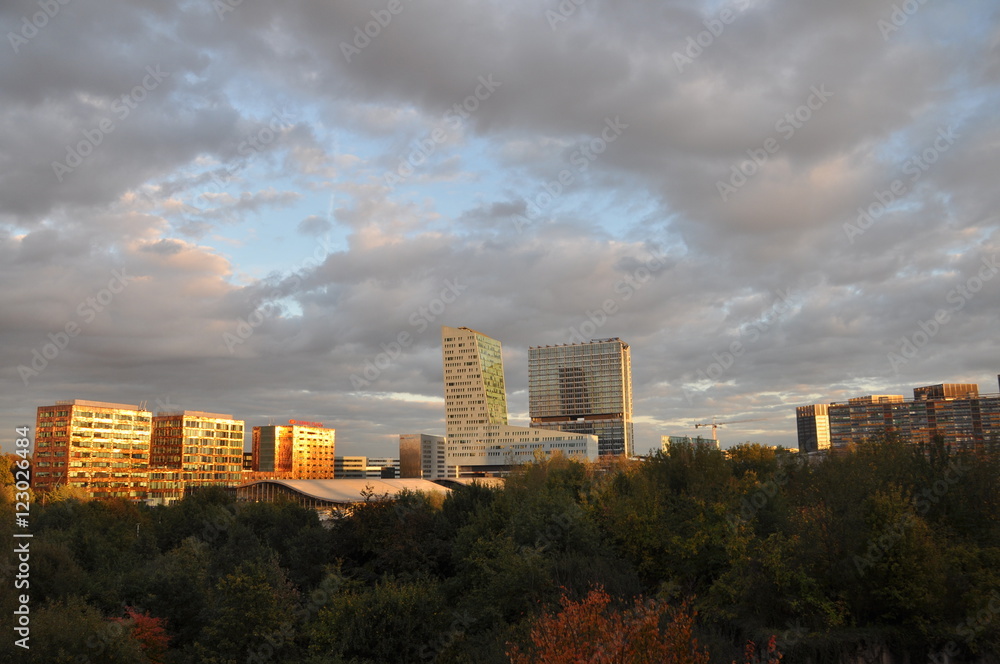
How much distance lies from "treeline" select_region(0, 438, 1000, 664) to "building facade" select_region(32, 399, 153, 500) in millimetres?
124790

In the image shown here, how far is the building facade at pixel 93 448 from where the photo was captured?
159000 mm

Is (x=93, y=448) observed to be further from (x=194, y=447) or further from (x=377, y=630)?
(x=377, y=630)

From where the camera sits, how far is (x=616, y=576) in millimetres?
34938

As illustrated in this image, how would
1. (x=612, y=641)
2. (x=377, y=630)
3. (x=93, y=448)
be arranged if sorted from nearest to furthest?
(x=612, y=641)
(x=377, y=630)
(x=93, y=448)

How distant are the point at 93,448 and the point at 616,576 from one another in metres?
168

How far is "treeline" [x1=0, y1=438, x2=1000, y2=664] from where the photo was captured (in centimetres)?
2839

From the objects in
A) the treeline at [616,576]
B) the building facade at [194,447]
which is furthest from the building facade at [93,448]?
the treeline at [616,576]

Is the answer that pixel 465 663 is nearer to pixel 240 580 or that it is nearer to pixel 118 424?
pixel 240 580

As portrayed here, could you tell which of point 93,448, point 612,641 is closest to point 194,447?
point 93,448

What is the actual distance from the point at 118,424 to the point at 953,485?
180950 millimetres

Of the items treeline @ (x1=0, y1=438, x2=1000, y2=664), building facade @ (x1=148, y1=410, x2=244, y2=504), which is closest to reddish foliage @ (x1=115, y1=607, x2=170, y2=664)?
treeline @ (x1=0, y1=438, x2=1000, y2=664)

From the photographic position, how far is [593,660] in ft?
38.3

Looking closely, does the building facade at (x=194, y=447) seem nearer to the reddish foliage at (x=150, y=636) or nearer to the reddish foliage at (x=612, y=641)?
the reddish foliage at (x=150, y=636)

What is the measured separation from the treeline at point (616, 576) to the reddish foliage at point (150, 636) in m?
0.11
